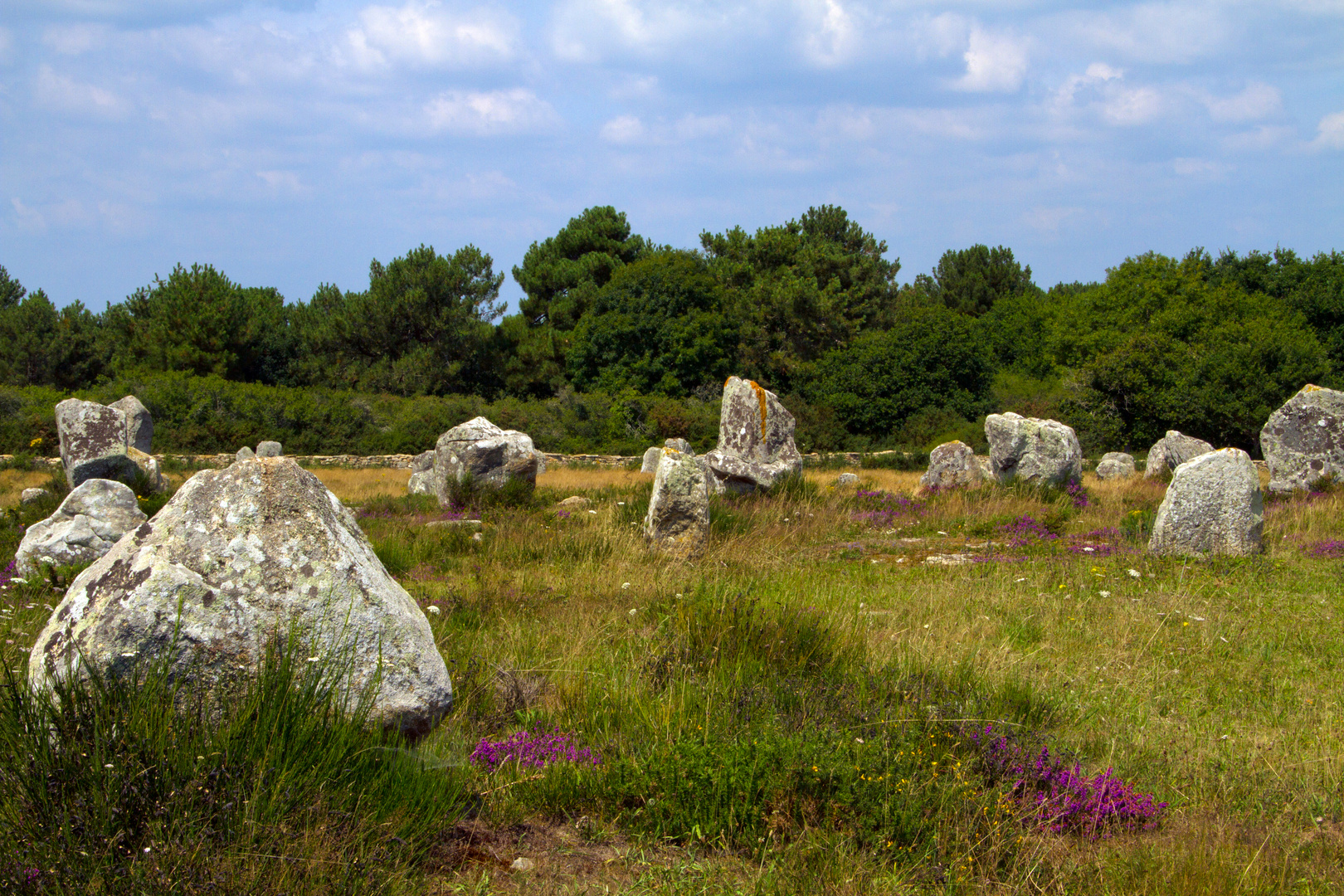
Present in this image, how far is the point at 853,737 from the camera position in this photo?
4023mm

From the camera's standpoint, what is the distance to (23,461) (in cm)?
2489

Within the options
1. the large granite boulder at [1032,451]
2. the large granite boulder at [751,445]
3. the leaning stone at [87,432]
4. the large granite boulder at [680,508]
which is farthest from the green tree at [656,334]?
the large granite boulder at [680,508]

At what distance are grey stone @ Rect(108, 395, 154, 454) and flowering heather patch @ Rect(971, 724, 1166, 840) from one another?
78.3ft

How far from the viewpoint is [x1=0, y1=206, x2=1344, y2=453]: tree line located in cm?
3997

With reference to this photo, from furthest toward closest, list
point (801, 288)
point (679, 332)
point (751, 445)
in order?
point (801, 288), point (679, 332), point (751, 445)

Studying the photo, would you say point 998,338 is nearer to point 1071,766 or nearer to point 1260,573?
point 1260,573

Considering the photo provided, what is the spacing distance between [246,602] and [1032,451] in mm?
16749

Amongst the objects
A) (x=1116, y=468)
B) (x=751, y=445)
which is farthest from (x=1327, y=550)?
(x=1116, y=468)

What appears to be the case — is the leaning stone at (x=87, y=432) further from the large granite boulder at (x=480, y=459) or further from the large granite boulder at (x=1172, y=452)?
the large granite boulder at (x=1172, y=452)

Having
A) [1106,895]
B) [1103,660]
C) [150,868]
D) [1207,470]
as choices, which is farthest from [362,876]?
[1207,470]

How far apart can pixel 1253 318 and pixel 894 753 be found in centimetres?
4627

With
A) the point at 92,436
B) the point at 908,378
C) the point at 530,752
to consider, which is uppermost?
the point at 908,378

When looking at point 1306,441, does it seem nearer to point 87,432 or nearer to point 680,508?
point 680,508

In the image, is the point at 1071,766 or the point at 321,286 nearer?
the point at 1071,766
